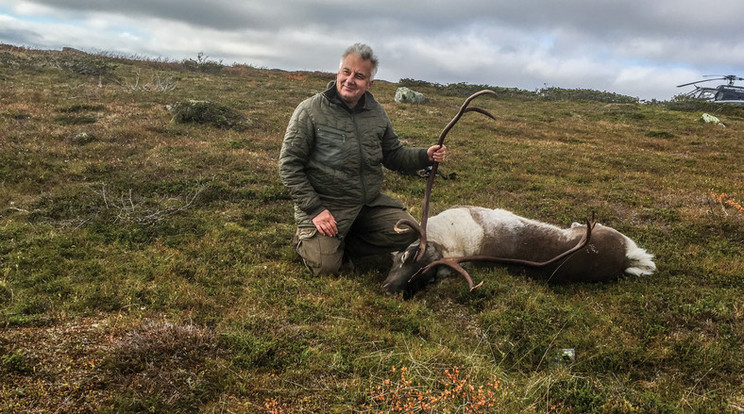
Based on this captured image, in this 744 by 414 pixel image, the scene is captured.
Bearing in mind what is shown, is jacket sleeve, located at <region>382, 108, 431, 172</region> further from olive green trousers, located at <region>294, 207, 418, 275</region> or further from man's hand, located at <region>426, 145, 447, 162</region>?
olive green trousers, located at <region>294, 207, 418, 275</region>

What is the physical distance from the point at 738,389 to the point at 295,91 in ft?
83.6

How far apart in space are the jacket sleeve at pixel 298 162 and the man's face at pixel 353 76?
564mm

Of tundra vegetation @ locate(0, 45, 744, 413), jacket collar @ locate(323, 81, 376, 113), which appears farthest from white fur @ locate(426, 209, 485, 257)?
jacket collar @ locate(323, 81, 376, 113)

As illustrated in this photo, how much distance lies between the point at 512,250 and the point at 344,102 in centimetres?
321

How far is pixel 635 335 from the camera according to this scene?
15.7ft

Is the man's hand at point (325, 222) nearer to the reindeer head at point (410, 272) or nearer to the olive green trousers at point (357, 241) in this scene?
the olive green trousers at point (357, 241)

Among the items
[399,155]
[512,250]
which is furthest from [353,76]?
[512,250]

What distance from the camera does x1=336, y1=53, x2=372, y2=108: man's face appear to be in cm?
530

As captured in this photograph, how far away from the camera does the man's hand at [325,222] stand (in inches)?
213

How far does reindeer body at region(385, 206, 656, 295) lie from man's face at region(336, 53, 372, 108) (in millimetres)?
2182

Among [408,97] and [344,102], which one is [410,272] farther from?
[408,97]

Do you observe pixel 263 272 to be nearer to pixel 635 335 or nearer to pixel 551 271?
pixel 551 271

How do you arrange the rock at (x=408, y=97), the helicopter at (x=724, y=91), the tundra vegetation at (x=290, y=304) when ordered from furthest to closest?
the helicopter at (x=724, y=91), the rock at (x=408, y=97), the tundra vegetation at (x=290, y=304)

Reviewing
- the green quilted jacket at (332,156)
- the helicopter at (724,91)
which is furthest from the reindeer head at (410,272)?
the helicopter at (724,91)
